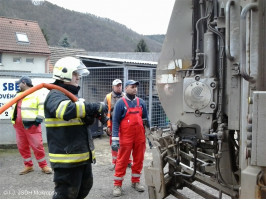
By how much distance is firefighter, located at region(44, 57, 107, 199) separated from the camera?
118 inches

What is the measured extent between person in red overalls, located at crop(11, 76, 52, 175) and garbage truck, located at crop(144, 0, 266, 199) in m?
2.73

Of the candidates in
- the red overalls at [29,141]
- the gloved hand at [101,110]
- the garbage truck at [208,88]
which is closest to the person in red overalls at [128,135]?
the garbage truck at [208,88]

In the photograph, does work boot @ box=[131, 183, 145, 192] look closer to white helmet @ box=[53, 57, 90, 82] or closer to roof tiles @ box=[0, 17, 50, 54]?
white helmet @ box=[53, 57, 90, 82]

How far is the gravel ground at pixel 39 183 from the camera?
4602 mm

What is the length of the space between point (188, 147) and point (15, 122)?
353 cm

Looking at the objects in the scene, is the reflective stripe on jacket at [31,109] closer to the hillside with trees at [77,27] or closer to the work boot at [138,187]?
the work boot at [138,187]

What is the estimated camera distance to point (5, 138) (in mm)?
7598

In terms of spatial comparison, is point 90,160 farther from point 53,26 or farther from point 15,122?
point 53,26

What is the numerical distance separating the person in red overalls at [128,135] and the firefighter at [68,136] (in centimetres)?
141

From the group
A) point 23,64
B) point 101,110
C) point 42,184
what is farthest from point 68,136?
point 23,64

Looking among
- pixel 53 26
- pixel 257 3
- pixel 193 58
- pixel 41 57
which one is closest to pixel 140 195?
pixel 193 58

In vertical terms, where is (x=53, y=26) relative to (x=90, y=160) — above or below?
above

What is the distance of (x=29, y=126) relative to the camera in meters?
5.51

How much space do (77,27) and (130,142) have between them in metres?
72.5
